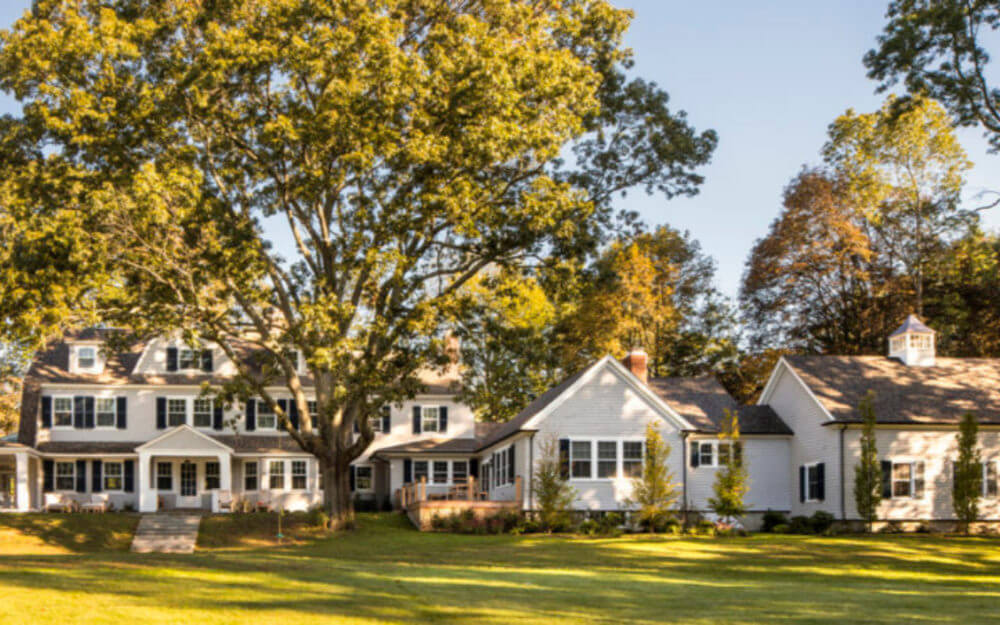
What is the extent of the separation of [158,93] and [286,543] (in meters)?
13.2

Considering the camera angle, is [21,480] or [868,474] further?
→ [21,480]

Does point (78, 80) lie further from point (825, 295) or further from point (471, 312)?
point (825, 295)

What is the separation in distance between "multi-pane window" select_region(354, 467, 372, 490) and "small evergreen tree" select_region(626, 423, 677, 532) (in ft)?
50.8

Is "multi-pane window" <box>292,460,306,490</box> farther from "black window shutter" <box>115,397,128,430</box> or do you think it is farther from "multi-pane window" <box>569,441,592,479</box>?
"multi-pane window" <box>569,441,592,479</box>

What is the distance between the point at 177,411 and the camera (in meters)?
45.3

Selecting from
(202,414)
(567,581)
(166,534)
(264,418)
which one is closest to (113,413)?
(202,414)

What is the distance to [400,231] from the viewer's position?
28375 mm

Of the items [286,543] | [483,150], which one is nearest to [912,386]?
[483,150]

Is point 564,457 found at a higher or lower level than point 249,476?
higher

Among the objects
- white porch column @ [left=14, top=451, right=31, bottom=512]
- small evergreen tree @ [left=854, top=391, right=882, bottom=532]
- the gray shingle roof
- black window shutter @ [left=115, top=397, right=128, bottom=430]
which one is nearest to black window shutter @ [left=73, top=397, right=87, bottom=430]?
black window shutter @ [left=115, top=397, right=128, bottom=430]

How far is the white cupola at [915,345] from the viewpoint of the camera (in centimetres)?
3916

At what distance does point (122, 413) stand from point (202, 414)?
3204 mm

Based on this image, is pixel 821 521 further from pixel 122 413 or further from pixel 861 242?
pixel 122 413

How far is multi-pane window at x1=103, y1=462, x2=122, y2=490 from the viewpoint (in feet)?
144
